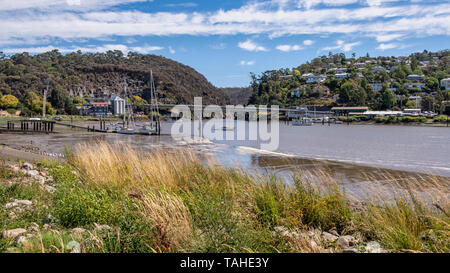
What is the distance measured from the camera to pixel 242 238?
16.3 feet

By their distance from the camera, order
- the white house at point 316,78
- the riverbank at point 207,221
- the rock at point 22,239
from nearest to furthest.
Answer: the rock at point 22,239 → the riverbank at point 207,221 → the white house at point 316,78

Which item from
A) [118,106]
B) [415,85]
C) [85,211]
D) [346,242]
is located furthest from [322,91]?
[85,211]

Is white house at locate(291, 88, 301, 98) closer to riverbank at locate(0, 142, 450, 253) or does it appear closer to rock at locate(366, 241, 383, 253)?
riverbank at locate(0, 142, 450, 253)

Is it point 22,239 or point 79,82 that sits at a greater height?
point 79,82

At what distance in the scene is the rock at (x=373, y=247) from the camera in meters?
5.28

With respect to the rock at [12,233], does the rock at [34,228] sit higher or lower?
lower

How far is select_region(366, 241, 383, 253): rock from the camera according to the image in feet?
17.3

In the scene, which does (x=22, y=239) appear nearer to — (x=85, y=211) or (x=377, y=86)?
(x=85, y=211)

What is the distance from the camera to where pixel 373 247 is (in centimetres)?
551

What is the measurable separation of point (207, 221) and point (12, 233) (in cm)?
277

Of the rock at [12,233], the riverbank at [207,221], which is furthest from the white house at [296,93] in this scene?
the rock at [12,233]

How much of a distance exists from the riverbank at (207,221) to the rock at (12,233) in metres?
0.01

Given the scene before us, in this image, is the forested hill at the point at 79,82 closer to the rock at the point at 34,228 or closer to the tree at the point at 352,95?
the tree at the point at 352,95

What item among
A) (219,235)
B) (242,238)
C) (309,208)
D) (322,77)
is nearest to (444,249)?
(309,208)
